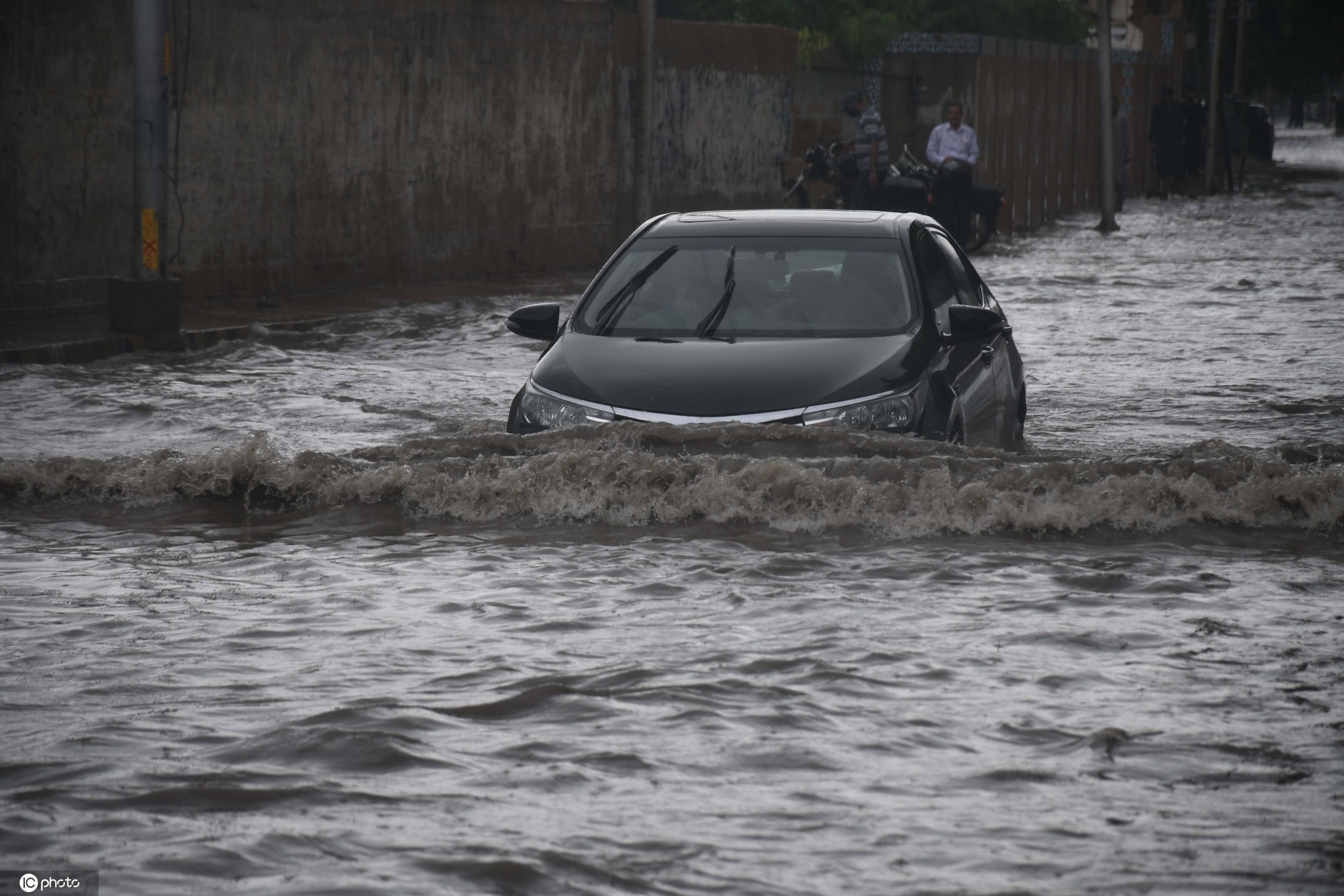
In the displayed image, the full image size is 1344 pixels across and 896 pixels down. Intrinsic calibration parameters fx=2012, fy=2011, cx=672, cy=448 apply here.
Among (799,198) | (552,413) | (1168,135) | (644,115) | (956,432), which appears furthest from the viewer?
(1168,135)

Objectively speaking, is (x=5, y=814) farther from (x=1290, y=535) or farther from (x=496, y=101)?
(x=496, y=101)

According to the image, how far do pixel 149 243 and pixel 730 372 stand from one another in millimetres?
8366

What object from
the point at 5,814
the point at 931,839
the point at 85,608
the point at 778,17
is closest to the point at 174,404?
the point at 85,608

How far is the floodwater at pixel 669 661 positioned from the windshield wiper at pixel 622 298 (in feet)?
2.18

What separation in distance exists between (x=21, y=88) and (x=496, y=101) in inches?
281

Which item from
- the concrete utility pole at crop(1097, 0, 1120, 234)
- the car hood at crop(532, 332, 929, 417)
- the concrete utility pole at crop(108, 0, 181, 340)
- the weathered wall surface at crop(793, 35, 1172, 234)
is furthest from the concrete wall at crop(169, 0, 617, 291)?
the concrete utility pole at crop(1097, 0, 1120, 234)

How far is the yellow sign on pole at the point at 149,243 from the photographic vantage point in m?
15.0

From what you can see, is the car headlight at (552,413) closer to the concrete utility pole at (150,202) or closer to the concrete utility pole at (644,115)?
the concrete utility pole at (150,202)

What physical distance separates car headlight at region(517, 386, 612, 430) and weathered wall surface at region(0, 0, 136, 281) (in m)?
7.71

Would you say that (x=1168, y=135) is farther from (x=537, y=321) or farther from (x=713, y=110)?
(x=537, y=321)

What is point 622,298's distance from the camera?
885 centimetres

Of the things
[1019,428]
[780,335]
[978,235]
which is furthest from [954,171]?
[780,335]

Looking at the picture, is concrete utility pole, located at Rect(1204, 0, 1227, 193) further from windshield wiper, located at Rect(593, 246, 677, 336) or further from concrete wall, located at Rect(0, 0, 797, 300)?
windshield wiper, located at Rect(593, 246, 677, 336)

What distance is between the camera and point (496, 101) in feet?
72.6
